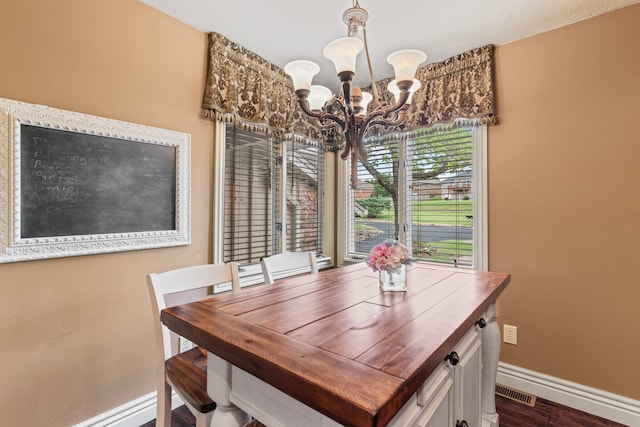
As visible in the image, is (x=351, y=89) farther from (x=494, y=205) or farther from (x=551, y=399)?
(x=551, y=399)

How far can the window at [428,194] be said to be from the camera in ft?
8.02

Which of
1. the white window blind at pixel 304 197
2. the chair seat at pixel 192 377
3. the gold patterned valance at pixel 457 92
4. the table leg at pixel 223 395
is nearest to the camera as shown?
the table leg at pixel 223 395

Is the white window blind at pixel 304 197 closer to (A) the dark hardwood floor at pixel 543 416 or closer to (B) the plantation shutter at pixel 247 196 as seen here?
(B) the plantation shutter at pixel 247 196

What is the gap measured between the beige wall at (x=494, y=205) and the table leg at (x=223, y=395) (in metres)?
1.11

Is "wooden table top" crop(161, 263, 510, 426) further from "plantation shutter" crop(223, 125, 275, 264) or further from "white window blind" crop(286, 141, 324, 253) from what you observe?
"white window blind" crop(286, 141, 324, 253)

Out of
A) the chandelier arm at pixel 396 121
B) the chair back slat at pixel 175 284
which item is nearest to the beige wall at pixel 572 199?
the chandelier arm at pixel 396 121

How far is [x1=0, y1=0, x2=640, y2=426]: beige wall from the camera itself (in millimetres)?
1506

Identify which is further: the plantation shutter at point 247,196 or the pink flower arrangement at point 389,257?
the plantation shutter at point 247,196

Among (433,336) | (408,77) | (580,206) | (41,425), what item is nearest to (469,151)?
→ (580,206)

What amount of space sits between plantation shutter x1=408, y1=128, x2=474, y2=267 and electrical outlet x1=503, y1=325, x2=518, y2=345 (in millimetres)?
528

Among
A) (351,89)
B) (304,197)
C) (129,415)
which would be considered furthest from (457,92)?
(129,415)

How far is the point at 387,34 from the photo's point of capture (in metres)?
2.19

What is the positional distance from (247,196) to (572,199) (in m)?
2.38

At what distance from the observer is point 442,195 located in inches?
103
